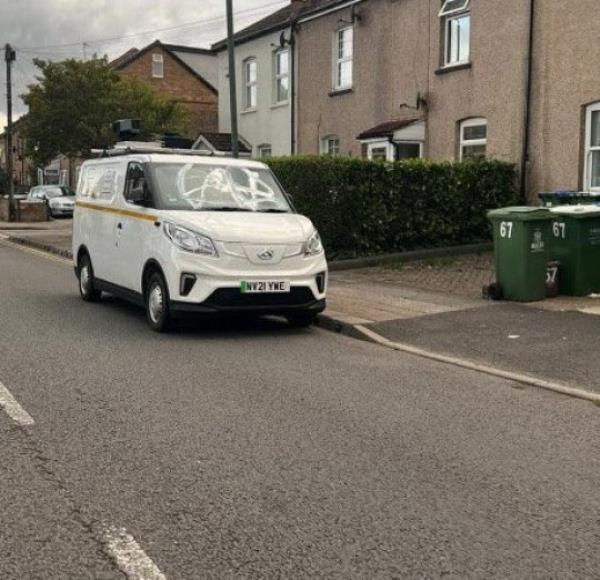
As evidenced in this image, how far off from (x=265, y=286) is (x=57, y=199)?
31974 mm

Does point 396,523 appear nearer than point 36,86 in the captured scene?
Yes

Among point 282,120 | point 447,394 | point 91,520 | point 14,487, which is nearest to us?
point 91,520

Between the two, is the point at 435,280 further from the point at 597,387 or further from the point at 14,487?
the point at 14,487

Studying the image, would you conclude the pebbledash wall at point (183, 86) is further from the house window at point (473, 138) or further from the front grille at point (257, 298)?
the front grille at point (257, 298)

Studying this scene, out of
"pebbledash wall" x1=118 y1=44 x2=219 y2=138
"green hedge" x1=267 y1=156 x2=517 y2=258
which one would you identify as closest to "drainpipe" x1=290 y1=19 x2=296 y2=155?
"green hedge" x1=267 y1=156 x2=517 y2=258

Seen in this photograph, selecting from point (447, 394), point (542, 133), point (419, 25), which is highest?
point (419, 25)

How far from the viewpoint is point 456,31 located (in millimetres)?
19062

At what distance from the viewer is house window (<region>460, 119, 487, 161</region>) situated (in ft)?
60.3

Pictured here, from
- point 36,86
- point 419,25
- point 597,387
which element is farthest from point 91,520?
point 36,86

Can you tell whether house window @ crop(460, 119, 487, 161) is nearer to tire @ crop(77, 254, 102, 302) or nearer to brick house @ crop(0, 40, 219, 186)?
tire @ crop(77, 254, 102, 302)

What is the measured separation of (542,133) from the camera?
16719 millimetres

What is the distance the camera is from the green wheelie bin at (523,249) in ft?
32.9

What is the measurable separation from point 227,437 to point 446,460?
4.47 feet

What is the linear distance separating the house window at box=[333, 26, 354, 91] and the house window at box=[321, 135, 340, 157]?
1.43 m
